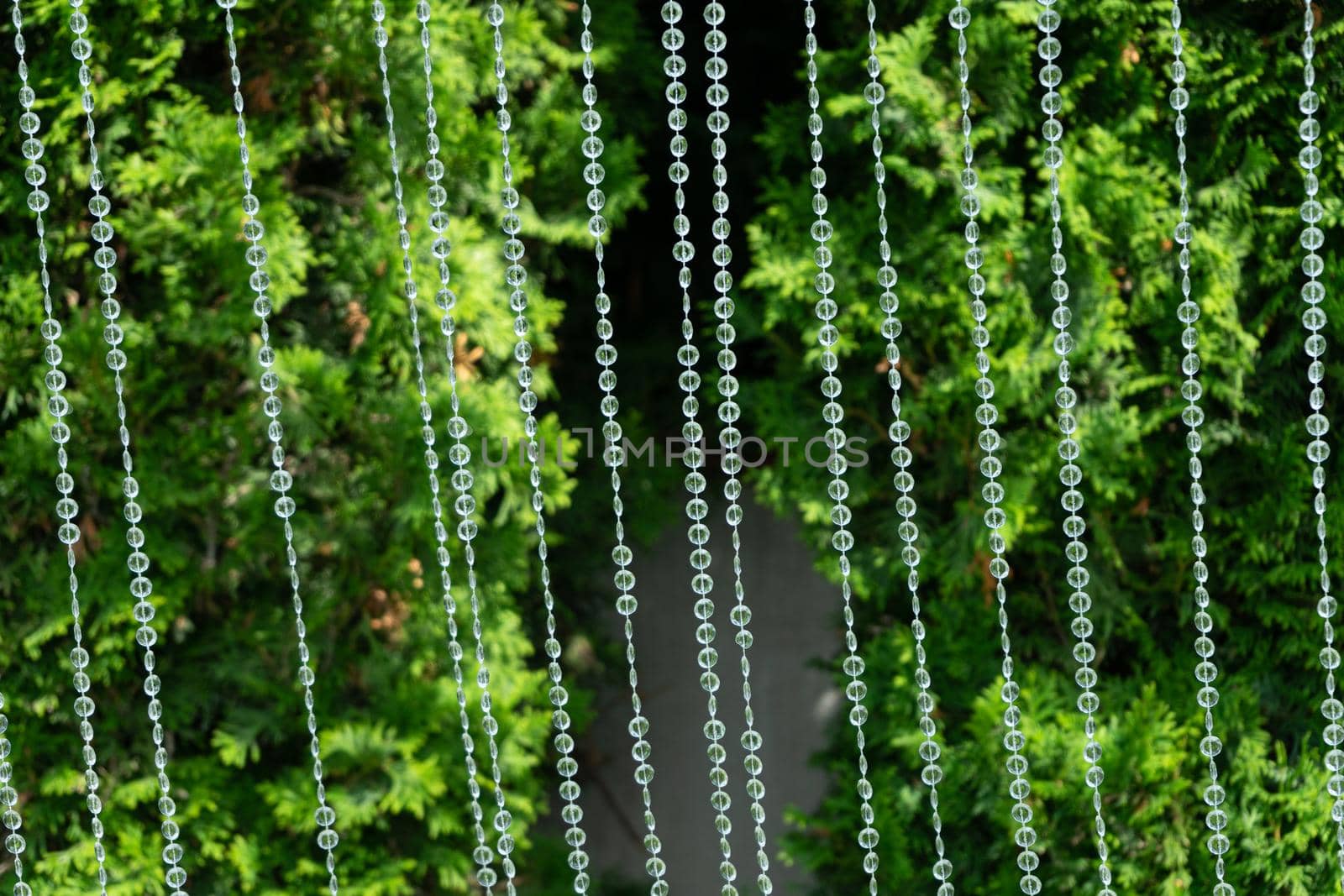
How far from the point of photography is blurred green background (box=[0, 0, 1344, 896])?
2.69 metres

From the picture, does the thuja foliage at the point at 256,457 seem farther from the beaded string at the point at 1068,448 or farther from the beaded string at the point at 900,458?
the beaded string at the point at 1068,448

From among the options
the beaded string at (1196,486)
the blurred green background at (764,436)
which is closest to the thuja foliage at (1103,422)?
the blurred green background at (764,436)

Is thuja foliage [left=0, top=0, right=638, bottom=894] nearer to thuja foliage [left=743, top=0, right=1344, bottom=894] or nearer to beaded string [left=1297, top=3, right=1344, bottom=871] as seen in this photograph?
thuja foliage [left=743, top=0, right=1344, bottom=894]

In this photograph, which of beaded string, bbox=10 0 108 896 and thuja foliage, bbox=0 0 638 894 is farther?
thuja foliage, bbox=0 0 638 894

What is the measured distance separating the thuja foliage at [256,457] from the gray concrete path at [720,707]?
24.8 inches

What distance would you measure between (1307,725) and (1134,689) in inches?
10.8

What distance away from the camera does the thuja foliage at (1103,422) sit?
2682 millimetres

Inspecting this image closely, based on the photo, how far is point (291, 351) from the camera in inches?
109

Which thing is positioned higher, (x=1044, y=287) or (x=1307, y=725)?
(x=1044, y=287)

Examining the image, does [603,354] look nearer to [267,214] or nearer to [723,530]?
[267,214]

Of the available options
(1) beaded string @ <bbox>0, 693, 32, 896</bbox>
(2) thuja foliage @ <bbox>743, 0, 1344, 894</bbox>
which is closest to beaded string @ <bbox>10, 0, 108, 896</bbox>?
(1) beaded string @ <bbox>0, 693, 32, 896</bbox>

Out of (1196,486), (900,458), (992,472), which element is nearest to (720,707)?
(900,458)

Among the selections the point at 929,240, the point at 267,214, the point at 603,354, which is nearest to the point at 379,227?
the point at 267,214

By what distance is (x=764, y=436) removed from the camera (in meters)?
2.88
